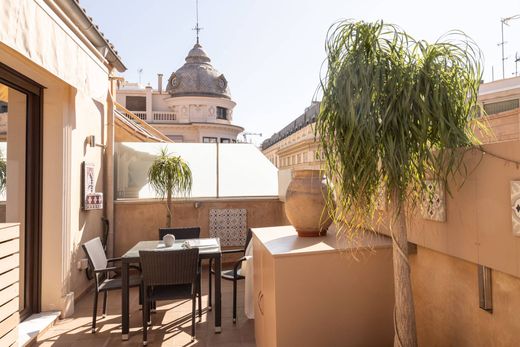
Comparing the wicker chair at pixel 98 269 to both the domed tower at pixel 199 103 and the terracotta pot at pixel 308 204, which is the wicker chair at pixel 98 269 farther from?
the domed tower at pixel 199 103

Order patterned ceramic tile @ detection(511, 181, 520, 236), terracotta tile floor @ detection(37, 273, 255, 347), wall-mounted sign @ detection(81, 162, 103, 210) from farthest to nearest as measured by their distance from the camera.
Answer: wall-mounted sign @ detection(81, 162, 103, 210)
terracotta tile floor @ detection(37, 273, 255, 347)
patterned ceramic tile @ detection(511, 181, 520, 236)

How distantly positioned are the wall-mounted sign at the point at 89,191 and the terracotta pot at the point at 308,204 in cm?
283

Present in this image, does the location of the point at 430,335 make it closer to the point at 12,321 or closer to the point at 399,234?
the point at 399,234

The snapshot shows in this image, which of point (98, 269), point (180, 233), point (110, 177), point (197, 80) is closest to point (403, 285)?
point (98, 269)

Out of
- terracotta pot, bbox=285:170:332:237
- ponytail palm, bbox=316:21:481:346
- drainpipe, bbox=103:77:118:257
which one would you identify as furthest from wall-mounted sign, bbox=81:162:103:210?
ponytail palm, bbox=316:21:481:346

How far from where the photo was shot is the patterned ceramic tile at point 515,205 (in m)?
1.34

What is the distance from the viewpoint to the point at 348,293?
86.1 inches

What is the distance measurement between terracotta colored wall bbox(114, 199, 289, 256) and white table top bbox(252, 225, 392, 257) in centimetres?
311

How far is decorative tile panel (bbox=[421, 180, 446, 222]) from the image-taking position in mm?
1771

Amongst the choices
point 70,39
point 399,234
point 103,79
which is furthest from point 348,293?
point 103,79

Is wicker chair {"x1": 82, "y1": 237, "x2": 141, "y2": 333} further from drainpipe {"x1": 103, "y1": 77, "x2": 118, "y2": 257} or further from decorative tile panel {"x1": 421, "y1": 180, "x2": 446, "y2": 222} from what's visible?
decorative tile panel {"x1": 421, "y1": 180, "x2": 446, "y2": 222}

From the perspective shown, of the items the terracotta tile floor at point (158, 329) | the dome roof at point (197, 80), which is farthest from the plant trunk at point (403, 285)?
the dome roof at point (197, 80)

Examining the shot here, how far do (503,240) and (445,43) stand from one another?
91 centimetres

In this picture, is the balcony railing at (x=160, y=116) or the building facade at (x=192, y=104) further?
the balcony railing at (x=160, y=116)
